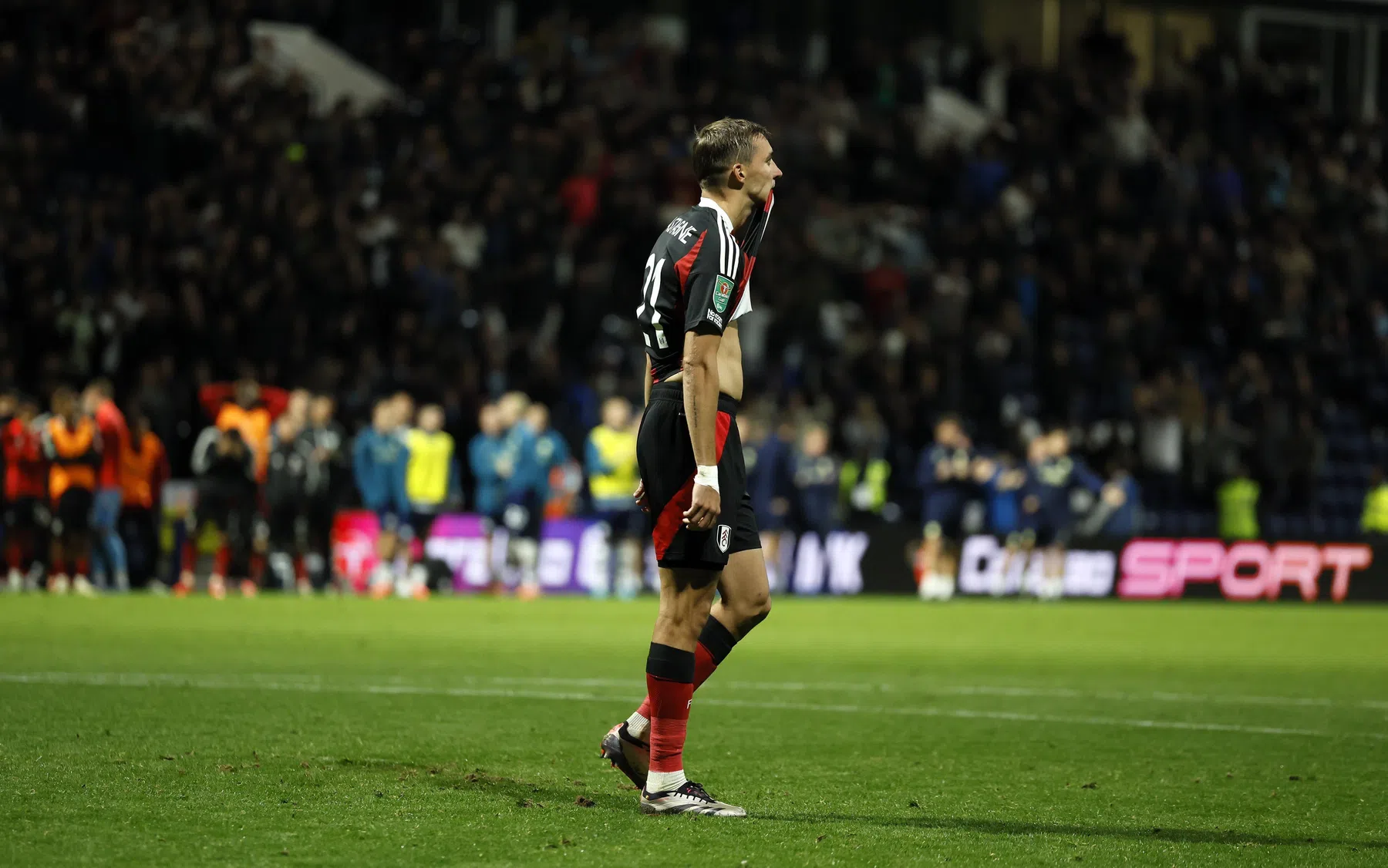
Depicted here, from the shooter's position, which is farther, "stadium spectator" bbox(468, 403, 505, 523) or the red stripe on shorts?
"stadium spectator" bbox(468, 403, 505, 523)

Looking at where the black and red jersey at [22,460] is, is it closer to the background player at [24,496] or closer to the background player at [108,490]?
the background player at [24,496]

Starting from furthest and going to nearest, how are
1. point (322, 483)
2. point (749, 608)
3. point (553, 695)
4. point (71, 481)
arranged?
1. point (322, 483)
2. point (71, 481)
3. point (553, 695)
4. point (749, 608)

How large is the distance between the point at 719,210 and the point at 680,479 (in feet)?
2.98

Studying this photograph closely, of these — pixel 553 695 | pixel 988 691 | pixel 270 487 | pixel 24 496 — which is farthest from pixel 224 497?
pixel 988 691

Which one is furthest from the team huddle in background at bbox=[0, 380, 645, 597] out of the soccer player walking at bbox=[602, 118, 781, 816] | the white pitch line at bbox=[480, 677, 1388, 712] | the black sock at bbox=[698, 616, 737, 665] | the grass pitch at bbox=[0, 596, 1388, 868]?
the soccer player walking at bbox=[602, 118, 781, 816]

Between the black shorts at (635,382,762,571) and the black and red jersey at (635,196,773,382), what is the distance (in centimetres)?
18

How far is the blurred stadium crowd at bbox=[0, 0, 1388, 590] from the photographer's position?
65.3ft

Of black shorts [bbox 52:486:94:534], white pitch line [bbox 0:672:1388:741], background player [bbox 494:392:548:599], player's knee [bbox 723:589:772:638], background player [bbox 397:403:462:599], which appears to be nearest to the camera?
player's knee [bbox 723:589:772:638]

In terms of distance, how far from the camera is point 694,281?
584 cm

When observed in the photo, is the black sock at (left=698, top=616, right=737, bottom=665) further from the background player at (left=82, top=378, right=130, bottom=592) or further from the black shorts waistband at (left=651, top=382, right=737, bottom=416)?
the background player at (left=82, top=378, right=130, bottom=592)

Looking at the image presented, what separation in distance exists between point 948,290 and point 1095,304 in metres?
3.01

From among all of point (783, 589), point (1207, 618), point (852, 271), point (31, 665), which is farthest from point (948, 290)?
point (31, 665)

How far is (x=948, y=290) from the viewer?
2455 centimetres

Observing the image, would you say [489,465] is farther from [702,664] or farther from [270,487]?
[702,664]
